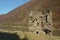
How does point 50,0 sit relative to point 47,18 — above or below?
above

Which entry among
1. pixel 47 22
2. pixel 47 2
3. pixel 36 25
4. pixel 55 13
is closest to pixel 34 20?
pixel 36 25

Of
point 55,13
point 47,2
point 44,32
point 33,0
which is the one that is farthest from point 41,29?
point 33,0

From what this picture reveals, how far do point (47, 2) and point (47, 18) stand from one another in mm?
58858

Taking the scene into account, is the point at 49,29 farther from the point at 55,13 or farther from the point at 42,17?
the point at 55,13

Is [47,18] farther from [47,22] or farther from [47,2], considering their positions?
[47,2]

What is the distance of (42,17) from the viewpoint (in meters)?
23.4

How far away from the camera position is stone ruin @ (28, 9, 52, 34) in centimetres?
2187

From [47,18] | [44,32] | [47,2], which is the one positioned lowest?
[44,32]

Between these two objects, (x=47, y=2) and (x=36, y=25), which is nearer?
(x=36, y=25)

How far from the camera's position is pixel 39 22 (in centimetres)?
2288

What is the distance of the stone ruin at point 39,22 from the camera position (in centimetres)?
2187

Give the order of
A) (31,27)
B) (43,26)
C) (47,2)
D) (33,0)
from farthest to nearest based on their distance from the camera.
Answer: (33,0)
(47,2)
(43,26)
(31,27)

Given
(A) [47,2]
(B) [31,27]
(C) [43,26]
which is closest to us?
(B) [31,27]

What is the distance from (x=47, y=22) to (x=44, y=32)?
5.51 ft
